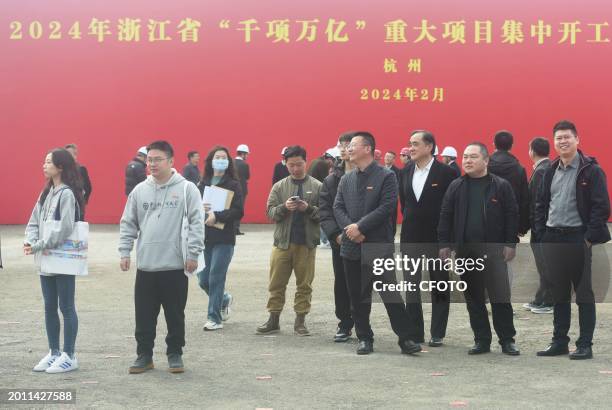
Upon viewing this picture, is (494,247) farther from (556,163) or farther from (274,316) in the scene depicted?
(274,316)

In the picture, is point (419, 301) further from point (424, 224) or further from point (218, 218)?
point (218, 218)

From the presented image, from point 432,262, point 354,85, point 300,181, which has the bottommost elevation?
point 432,262

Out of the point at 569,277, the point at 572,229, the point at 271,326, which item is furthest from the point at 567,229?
the point at 271,326

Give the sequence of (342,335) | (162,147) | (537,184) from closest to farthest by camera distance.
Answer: (162,147) < (342,335) < (537,184)

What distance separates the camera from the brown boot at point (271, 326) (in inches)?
317

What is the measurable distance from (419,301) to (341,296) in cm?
62

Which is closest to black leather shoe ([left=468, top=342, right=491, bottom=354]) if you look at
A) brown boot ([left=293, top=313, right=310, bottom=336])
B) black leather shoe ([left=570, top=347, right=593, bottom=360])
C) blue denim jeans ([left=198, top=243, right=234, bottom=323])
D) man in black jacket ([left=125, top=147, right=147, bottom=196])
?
black leather shoe ([left=570, top=347, right=593, bottom=360])

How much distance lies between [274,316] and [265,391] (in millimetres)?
2138

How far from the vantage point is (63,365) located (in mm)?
6496

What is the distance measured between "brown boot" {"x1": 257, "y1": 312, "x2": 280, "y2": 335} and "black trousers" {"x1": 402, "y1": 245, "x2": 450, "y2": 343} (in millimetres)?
1098

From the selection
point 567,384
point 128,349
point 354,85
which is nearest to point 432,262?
point 567,384

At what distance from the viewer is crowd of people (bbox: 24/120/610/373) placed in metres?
6.61

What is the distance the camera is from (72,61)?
19.8 m

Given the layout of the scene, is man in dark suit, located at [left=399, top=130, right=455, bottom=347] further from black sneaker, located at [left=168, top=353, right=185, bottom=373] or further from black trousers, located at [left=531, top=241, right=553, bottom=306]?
black sneaker, located at [left=168, top=353, right=185, bottom=373]
